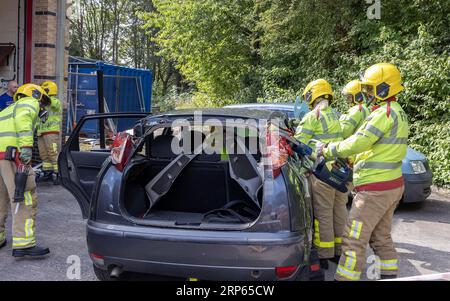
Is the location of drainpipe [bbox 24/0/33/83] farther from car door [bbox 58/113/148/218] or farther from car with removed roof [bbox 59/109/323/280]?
car with removed roof [bbox 59/109/323/280]

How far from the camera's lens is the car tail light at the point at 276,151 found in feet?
11.1

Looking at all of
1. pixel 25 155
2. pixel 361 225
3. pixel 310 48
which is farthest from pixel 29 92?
pixel 310 48

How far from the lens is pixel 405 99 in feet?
33.1

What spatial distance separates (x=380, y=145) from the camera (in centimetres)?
388

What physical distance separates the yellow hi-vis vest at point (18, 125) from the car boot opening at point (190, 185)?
1348 mm

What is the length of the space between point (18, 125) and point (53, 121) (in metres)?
4.16

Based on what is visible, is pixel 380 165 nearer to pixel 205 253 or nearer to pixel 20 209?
pixel 205 253

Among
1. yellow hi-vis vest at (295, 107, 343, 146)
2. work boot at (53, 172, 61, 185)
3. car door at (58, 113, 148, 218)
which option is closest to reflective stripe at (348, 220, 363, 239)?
yellow hi-vis vest at (295, 107, 343, 146)

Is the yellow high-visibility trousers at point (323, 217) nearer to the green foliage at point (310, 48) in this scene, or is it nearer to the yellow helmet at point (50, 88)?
the green foliage at point (310, 48)

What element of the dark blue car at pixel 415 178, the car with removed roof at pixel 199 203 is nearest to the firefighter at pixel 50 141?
the car with removed roof at pixel 199 203

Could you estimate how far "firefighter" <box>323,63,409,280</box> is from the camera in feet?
12.6

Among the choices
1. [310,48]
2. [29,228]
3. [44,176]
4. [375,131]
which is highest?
[310,48]
